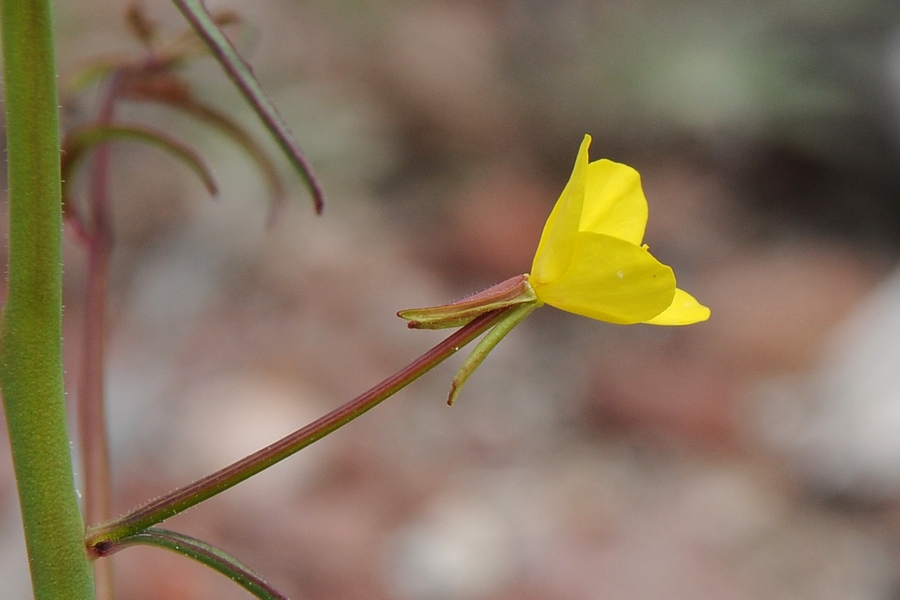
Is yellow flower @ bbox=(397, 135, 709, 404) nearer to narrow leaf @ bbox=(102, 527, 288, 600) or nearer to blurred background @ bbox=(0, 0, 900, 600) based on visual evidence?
narrow leaf @ bbox=(102, 527, 288, 600)

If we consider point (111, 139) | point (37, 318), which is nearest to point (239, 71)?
point (37, 318)

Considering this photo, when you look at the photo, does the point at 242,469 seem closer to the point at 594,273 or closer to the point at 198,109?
the point at 594,273

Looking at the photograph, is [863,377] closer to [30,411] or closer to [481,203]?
[481,203]

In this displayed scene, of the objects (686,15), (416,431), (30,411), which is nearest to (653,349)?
(416,431)

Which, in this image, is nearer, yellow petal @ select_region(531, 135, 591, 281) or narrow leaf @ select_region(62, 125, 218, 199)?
yellow petal @ select_region(531, 135, 591, 281)

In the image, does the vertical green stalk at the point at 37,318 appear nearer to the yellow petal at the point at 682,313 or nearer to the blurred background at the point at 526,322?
the yellow petal at the point at 682,313

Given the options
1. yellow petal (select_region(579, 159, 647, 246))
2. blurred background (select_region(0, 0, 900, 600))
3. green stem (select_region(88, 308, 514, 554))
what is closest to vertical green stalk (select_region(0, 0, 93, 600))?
green stem (select_region(88, 308, 514, 554))

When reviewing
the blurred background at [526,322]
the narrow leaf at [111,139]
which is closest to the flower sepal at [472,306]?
the narrow leaf at [111,139]
